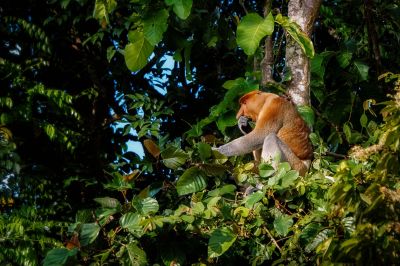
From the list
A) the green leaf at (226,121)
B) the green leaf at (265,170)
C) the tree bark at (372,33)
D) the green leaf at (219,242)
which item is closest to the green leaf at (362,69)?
the tree bark at (372,33)

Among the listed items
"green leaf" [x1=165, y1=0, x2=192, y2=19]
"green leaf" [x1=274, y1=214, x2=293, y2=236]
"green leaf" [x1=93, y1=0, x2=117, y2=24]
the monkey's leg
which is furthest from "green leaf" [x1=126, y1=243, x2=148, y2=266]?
"green leaf" [x1=93, y1=0, x2=117, y2=24]

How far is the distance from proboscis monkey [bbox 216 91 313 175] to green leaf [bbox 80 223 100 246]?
1932 mm

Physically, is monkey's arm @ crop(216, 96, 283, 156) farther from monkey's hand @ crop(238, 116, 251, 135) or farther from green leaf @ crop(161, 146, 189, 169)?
green leaf @ crop(161, 146, 189, 169)

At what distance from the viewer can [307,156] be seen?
592 cm

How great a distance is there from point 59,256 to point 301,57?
2.58 m

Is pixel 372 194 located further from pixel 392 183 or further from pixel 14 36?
pixel 14 36

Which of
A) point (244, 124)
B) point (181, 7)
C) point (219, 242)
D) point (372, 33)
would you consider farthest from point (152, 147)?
point (372, 33)

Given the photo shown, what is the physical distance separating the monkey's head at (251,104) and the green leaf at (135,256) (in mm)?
2195

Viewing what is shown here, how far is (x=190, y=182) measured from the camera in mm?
4410

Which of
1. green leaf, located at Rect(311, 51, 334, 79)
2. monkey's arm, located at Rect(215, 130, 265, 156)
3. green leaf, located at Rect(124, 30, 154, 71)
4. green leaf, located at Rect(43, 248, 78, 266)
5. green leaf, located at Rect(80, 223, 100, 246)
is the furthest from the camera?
monkey's arm, located at Rect(215, 130, 265, 156)

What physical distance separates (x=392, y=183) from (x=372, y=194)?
0.86 feet

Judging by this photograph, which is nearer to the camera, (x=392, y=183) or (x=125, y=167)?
(x=392, y=183)

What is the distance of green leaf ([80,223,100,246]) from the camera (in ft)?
13.1

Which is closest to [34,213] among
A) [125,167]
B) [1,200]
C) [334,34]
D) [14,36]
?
[1,200]
